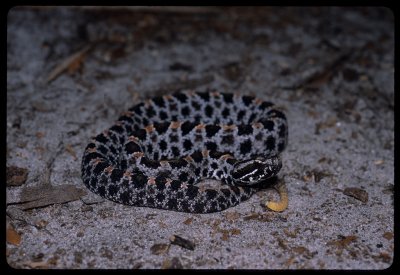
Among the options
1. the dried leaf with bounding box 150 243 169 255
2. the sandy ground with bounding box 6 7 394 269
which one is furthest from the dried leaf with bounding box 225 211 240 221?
the dried leaf with bounding box 150 243 169 255

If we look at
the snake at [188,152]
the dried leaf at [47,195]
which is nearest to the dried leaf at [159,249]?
the snake at [188,152]

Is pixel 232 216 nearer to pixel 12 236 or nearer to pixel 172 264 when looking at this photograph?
pixel 172 264

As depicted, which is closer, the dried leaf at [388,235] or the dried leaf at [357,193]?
the dried leaf at [388,235]

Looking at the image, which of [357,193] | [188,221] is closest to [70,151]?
[188,221]

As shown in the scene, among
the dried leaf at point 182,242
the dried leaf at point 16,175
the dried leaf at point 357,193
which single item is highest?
the dried leaf at point 357,193

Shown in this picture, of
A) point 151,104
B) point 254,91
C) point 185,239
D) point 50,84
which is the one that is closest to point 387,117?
point 254,91

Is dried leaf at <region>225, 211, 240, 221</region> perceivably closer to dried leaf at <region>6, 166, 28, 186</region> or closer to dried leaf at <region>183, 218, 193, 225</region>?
dried leaf at <region>183, 218, 193, 225</region>

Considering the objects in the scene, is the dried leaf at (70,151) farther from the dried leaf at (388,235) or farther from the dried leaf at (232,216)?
the dried leaf at (388,235)

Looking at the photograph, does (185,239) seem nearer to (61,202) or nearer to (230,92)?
(61,202)
